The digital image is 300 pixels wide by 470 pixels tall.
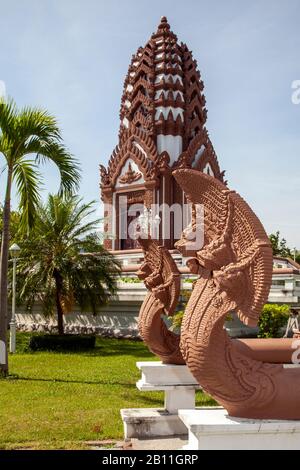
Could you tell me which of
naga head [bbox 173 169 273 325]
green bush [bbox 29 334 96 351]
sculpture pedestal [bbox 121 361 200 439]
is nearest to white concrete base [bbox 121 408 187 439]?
sculpture pedestal [bbox 121 361 200 439]

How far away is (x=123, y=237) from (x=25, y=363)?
14679 millimetres

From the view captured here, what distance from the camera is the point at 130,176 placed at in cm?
2569

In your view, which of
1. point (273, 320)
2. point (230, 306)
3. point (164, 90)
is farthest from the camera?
point (164, 90)

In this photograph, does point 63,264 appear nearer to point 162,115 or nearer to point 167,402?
point 167,402

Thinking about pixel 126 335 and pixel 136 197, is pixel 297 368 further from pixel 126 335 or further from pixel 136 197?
pixel 136 197

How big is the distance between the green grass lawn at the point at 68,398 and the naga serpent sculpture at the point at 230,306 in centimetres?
256

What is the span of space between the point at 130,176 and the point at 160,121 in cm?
311

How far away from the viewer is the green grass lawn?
583 cm

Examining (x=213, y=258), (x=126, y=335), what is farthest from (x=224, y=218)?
(x=126, y=335)

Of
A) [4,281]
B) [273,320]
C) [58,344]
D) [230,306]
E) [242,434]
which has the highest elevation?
[230,306]

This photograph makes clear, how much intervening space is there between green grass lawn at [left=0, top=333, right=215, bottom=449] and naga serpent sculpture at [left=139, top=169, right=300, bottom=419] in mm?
2557

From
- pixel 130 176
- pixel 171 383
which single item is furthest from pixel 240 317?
pixel 130 176
